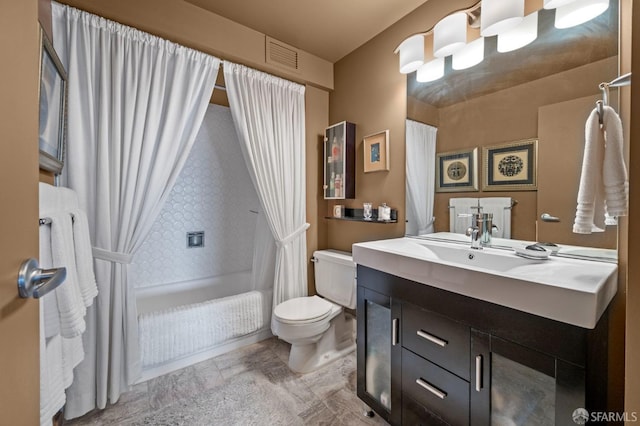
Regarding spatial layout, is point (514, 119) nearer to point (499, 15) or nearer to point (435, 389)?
point (499, 15)

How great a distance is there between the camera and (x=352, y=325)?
7.45 feet

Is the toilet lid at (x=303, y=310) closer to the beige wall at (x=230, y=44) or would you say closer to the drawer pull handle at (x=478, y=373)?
the beige wall at (x=230, y=44)

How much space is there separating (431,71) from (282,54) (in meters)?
1.22

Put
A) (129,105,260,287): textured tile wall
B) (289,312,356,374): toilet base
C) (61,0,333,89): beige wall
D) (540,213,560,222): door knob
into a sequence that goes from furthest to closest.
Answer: (129,105,260,287): textured tile wall
(289,312,356,374): toilet base
(61,0,333,89): beige wall
(540,213,560,222): door knob

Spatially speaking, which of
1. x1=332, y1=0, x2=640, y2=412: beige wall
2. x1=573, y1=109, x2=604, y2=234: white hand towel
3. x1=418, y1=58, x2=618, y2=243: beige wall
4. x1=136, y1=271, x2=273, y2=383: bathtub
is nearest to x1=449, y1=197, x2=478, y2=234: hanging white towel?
x1=418, y1=58, x2=618, y2=243: beige wall

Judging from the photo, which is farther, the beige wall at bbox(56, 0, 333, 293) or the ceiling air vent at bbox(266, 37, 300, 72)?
the ceiling air vent at bbox(266, 37, 300, 72)

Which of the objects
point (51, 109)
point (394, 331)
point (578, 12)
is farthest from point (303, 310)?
point (578, 12)

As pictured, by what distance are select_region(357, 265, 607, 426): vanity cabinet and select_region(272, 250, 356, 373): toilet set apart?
0.50 meters

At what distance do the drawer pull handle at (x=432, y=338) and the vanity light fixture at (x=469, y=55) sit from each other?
1.51 m

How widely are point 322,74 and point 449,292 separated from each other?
2.21 m

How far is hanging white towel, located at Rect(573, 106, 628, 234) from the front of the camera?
903mm

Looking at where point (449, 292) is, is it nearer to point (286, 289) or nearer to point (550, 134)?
point (550, 134)

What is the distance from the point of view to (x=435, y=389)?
114 centimetres

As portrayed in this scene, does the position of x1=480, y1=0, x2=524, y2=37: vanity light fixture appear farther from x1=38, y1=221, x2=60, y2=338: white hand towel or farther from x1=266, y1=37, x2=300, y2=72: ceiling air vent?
x1=38, y1=221, x2=60, y2=338: white hand towel
